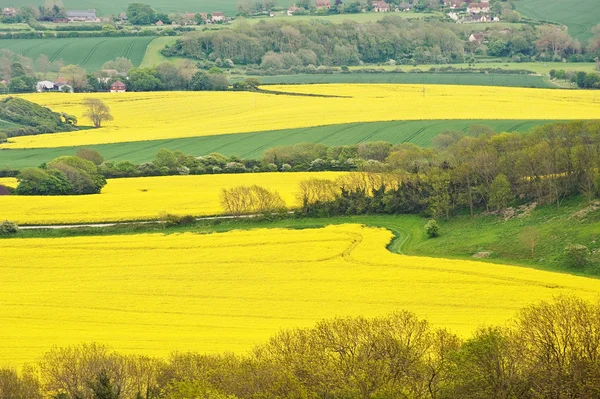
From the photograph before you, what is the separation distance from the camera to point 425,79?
143 metres

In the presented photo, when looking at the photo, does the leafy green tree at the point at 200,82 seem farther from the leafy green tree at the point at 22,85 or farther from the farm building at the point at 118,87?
the leafy green tree at the point at 22,85

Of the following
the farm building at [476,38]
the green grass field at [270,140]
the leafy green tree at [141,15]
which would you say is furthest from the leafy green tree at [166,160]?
the leafy green tree at [141,15]

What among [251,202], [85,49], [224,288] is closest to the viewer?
[224,288]

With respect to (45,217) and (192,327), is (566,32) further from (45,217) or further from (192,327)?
(192,327)

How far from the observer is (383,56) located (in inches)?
6560

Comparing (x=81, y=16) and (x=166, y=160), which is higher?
(x=81, y=16)

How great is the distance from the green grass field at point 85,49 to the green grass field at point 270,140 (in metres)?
55.4

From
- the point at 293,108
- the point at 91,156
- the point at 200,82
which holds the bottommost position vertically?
the point at 293,108

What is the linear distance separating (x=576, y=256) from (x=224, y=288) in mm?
18515

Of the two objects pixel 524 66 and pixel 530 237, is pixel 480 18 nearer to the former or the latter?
pixel 524 66

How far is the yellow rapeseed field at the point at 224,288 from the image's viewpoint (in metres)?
47.0

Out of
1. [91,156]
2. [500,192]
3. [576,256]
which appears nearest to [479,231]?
[500,192]

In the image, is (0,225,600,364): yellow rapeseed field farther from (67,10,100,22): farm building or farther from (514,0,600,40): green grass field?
(67,10,100,22): farm building

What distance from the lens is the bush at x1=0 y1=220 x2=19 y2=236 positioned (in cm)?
6850
